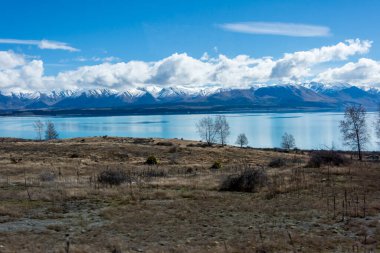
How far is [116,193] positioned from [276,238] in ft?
32.3

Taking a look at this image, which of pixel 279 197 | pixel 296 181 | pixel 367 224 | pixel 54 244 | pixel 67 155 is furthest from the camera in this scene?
pixel 67 155

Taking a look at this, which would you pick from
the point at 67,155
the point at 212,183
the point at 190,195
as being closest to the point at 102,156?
the point at 67,155

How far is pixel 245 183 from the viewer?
21.8 meters

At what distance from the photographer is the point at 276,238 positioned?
12055 mm

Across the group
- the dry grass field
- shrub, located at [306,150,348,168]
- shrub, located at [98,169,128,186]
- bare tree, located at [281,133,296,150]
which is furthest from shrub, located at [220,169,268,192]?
bare tree, located at [281,133,296,150]

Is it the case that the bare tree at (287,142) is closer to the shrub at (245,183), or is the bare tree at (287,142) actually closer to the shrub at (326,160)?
the shrub at (326,160)

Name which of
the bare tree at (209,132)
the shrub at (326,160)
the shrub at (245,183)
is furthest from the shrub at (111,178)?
the bare tree at (209,132)

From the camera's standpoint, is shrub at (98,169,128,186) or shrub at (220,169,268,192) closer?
shrub at (220,169,268,192)

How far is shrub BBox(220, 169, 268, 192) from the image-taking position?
21.7 m

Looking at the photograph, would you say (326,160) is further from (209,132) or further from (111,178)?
(209,132)

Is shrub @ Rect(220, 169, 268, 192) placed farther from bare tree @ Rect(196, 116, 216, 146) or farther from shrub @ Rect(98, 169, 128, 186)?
bare tree @ Rect(196, 116, 216, 146)

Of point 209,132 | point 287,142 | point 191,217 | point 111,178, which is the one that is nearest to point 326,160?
point 111,178

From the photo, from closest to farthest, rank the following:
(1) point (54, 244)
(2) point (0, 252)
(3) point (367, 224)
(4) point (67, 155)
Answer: (2) point (0, 252) < (1) point (54, 244) < (3) point (367, 224) < (4) point (67, 155)

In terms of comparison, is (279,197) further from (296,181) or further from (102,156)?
(102,156)
